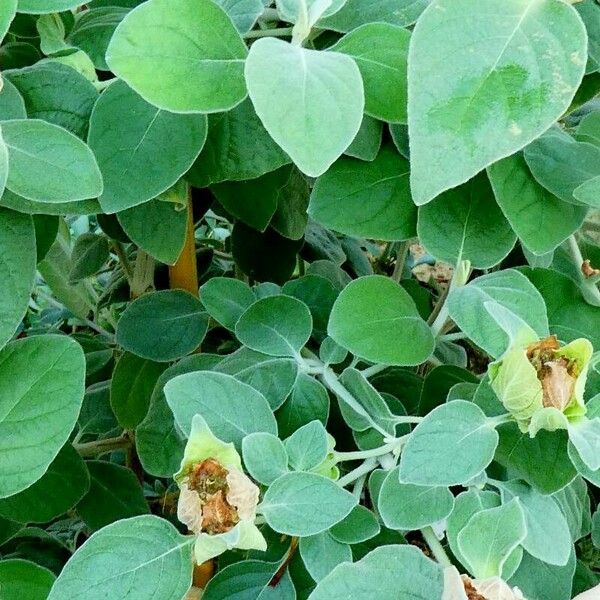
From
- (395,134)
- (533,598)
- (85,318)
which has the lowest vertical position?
(85,318)

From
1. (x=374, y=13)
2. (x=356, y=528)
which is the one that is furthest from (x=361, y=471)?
(x=374, y=13)

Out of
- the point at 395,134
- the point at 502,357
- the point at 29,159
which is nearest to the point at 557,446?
the point at 502,357

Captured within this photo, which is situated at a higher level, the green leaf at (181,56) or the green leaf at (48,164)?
the green leaf at (181,56)

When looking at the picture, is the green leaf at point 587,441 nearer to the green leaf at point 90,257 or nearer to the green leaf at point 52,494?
the green leaf at point 52,494

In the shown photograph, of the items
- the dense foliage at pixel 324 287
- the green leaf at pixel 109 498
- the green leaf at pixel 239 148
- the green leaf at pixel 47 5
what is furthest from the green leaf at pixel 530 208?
the green leaf at pixel 109 498

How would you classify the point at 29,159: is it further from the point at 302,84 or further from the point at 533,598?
the point at 533,598

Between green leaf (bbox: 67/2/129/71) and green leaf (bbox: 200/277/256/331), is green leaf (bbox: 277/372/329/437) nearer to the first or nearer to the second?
green leaf (bbox: 200/277/256/331)
